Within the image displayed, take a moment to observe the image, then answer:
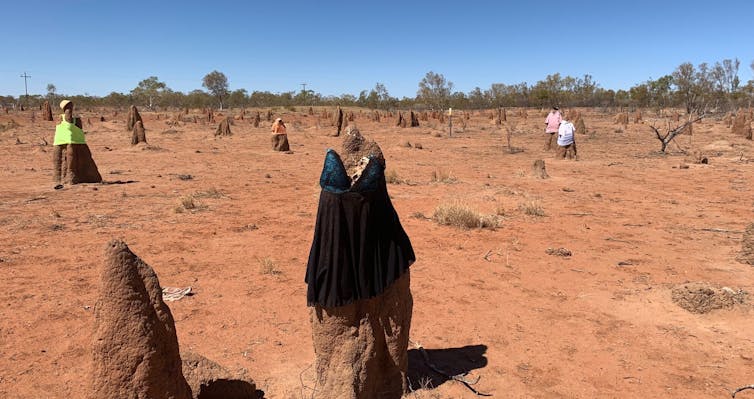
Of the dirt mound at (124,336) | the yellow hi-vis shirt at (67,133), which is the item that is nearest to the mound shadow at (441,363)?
the dirt mound at (124,336)

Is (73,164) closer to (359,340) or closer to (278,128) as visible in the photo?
(278,128)

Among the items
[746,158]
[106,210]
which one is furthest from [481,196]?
[746,158]

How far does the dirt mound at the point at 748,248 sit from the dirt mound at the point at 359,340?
575 cm

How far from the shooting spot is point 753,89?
53.6 metres

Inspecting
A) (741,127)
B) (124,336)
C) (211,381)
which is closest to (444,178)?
(211,381)

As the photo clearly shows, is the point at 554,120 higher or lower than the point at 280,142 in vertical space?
higher

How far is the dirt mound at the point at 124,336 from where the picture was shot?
2641mm

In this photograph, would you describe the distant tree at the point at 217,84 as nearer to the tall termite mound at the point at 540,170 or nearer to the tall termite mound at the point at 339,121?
the tall termite mound at the point at 339,121

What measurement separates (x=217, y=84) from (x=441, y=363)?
70661mm

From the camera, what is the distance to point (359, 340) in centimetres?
347

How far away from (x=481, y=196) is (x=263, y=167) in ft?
26.7

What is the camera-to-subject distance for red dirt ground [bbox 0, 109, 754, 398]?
168 inches

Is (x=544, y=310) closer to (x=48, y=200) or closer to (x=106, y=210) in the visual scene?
(x=106, y=210)

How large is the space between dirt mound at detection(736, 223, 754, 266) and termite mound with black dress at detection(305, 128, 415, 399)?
5.74m
